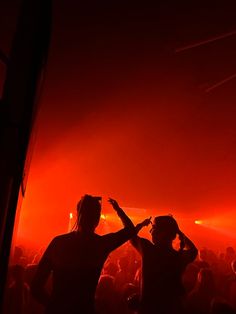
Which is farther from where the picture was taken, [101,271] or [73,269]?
[101,271]

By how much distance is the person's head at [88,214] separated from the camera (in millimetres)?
2453

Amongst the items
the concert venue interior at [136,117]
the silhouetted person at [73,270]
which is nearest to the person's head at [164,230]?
the silhouetted person at [73,270]

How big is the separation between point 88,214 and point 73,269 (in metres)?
0.43

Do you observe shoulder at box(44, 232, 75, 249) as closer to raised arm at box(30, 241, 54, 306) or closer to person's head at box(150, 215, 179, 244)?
raised arm at box(30, 241, 54, 306)

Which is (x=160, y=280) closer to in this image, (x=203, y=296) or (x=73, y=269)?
(x=73, y=269)

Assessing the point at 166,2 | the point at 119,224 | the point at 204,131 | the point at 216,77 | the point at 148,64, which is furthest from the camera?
the point at 119,224

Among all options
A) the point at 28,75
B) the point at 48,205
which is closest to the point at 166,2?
the point at 28,75

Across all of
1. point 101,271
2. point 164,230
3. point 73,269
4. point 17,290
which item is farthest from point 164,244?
point 17,290

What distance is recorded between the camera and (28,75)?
31.1 inches

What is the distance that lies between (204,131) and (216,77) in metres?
2.72

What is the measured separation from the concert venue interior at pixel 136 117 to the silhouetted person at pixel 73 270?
1.75ft

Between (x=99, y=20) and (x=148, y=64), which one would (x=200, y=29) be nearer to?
(x=148, y=64)

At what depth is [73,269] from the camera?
2.22 m

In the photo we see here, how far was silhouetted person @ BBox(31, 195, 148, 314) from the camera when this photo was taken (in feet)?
7.14
